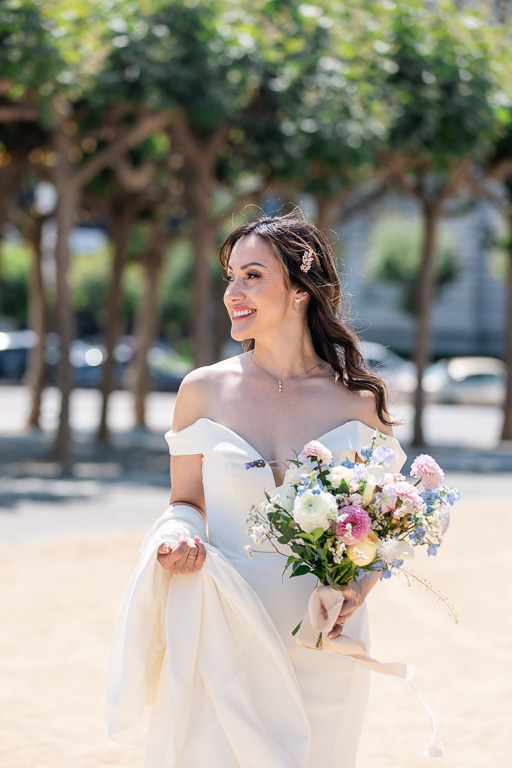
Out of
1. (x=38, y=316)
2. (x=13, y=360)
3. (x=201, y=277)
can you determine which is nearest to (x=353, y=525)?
(x=201, y=277)

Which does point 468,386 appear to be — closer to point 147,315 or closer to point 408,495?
point 147,315

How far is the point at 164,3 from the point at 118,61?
2.87ft

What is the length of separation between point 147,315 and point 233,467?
18815 millimetres

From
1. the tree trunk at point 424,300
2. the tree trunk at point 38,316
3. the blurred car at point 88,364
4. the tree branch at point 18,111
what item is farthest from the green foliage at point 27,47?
the blurred car at point 88,364

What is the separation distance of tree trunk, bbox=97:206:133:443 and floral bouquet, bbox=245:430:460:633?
1633 centimetres

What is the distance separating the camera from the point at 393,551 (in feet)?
9.91

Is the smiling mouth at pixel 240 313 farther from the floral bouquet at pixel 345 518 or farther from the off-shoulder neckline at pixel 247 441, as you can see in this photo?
the floral bouquet at pixel 345 518

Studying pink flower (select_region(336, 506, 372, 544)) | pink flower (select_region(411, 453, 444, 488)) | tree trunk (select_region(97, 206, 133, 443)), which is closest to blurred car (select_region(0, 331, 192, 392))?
tree trunk (select_region(97, 206, 133, 443))

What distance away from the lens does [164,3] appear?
1366 centimetres

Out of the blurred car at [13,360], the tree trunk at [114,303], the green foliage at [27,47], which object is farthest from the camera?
the blurred car at [13,360]

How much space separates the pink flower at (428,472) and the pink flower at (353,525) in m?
0.30

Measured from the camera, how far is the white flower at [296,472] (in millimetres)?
3033

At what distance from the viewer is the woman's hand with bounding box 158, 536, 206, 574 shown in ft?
10.2

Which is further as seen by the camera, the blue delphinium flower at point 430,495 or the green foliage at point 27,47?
the green foliage at point 27,47
